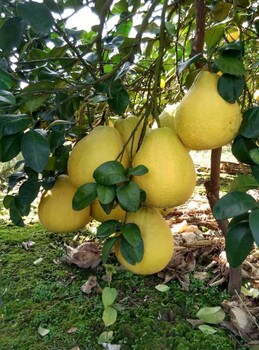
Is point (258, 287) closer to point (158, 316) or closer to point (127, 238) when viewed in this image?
point (158, 316)

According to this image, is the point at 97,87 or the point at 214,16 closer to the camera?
the point at 97,87

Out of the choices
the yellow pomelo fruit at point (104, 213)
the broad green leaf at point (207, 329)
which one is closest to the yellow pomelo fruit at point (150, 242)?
the yellow pomelo fruit at point (104, 213)

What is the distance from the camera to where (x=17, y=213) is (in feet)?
2.39

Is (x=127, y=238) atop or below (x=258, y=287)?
atop

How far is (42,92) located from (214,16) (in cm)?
53

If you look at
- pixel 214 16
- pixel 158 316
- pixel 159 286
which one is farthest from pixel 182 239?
pixel 214 16

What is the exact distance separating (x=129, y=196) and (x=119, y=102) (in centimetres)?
18

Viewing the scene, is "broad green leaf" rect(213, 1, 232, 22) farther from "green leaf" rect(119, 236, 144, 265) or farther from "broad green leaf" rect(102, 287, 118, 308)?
"broad green leaf" rect(102, 287, 118, 308)

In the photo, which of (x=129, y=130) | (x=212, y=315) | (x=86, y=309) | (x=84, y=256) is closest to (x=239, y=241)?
(x=129, y=130)

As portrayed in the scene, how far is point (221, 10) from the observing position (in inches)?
35.6

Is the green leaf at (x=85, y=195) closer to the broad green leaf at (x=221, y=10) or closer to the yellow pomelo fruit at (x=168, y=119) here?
the yellow pomelo fruit at (x=168, y=119)

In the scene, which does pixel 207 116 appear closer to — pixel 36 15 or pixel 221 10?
pixel 36 15

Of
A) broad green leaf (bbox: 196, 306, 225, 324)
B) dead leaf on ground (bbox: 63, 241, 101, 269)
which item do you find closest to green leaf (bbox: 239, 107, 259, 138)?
broad green leaf (bbox: 196, 306, 225, 324)

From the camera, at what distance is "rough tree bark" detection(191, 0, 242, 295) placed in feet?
2.59
